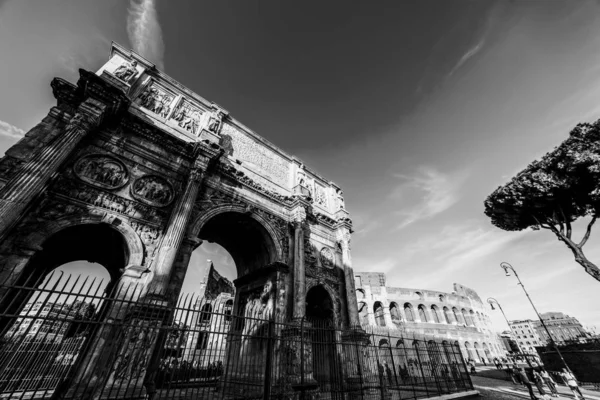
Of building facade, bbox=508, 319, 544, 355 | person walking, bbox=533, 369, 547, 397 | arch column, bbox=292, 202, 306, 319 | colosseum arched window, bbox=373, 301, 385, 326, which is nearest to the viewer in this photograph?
person walking, bbox=533, 369, 547, 397

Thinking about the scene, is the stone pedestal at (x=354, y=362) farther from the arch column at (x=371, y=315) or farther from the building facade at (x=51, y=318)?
the arch column at (x=371, y=315)

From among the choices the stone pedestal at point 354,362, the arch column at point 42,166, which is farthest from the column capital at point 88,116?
the stone pedestal at point 354,362

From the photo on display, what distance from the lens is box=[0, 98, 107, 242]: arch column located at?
526 cm

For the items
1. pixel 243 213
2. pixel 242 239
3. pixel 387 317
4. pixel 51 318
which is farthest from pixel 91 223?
pixel 387 317

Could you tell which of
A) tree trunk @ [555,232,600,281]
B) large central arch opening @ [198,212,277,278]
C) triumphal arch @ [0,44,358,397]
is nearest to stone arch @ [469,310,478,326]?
tree trunk @ [555,232,600,281]

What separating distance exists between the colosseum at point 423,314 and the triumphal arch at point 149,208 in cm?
1837

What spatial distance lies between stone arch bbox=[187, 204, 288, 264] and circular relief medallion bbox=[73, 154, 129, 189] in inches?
98.6

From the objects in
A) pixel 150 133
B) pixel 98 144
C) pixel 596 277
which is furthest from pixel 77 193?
pixel 596 277

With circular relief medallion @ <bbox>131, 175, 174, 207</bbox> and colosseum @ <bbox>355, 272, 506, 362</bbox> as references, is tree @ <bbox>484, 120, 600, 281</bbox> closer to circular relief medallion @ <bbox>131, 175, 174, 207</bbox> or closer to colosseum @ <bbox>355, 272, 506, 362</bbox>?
colosseum @ <bbox>355, 272, 506, 362</bbox>

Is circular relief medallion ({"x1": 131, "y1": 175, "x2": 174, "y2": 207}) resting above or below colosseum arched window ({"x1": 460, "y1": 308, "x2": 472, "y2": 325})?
below

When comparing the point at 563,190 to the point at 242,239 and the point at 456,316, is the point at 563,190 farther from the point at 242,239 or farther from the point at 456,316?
the point at 456,316

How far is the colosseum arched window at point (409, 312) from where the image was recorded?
93.9 feet

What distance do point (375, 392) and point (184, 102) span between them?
46.1ft

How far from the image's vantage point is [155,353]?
675 centimetres
